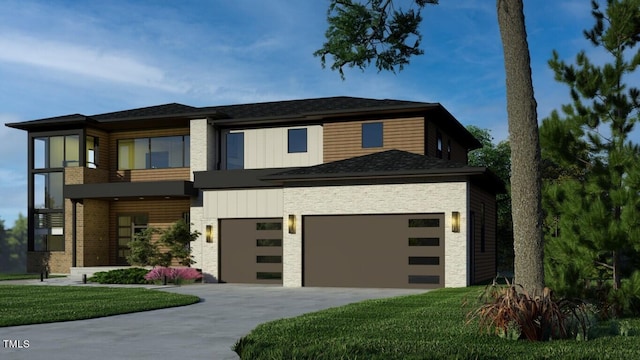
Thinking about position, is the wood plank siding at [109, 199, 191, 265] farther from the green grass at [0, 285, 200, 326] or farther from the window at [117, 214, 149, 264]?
the green grass at [0, 285, 200, 326]

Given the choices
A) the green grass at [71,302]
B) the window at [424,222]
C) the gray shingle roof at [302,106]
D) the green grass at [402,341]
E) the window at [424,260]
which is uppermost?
the gray shingle roof at [302,106]

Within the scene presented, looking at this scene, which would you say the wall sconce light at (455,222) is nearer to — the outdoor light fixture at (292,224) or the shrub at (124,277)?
the outdoor light fixture at (292,224)

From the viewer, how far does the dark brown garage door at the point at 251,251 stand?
2616cm

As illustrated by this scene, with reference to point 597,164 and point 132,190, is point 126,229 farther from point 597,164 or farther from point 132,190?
point 597,164

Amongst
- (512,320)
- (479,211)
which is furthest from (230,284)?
(512,320)

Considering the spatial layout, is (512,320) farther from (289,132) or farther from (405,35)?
(289,132)

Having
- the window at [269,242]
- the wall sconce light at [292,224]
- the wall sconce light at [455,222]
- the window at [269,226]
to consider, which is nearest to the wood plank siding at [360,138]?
the window at [269,226]

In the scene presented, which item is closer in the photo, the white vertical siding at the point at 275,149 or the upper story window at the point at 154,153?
the white vertical siding at the point at 275,149

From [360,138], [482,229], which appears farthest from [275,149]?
[482,229]

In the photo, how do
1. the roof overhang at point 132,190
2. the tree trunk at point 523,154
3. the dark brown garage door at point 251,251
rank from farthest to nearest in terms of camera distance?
the roof overhang at point 132,190
the dark brown garage door at point 251,251
the tree trunk at point 523,154

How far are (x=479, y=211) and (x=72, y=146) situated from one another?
19.9 meters

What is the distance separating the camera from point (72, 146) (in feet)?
109

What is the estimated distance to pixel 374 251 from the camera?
23438 millimetres

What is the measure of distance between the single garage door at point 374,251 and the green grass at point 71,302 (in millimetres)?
6378
